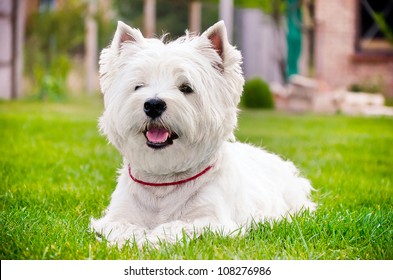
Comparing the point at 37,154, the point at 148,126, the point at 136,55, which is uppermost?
the point at 136,55

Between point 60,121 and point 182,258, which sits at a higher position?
point 182,258

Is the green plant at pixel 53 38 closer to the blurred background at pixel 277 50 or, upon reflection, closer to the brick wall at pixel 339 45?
the blurred background at pixel 277 50

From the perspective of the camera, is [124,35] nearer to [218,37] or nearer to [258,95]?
[218,37]

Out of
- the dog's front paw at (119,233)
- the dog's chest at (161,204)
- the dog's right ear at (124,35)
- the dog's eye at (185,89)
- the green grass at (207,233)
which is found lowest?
the green grass at (207,233)

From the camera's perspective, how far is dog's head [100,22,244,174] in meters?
3.46

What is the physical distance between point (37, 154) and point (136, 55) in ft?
11.4

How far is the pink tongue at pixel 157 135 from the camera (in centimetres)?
354

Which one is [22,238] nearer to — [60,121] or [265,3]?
[60,121]

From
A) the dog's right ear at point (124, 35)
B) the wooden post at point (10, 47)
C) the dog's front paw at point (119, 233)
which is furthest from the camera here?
the wooden post at point (10, 47)

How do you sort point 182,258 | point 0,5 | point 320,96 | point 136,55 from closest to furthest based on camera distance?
point 182,258 < point 136,55 < point 0,5 < point 320,96

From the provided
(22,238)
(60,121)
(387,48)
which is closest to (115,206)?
(22,238)

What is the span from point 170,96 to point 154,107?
0.31 ft

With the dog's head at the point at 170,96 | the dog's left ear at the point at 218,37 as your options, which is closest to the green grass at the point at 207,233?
the dog's head at the point at 170,96

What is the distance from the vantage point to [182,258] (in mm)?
3420
